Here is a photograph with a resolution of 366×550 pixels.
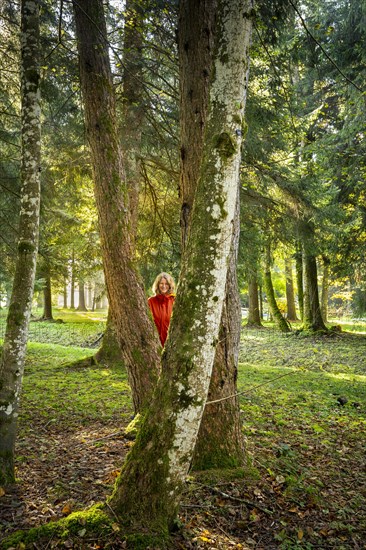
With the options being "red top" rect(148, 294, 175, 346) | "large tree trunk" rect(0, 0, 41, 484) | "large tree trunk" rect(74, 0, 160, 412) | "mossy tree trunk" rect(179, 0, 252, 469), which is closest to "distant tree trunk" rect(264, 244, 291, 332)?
"red top" rect(148, 294, 175, 346)

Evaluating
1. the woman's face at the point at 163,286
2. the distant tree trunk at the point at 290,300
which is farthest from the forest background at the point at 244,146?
the distant tree trunk at the point at 290,300

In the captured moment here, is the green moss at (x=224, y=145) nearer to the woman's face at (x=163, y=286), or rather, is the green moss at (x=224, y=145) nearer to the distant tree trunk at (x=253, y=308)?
the woman's face at (x=163, y=286)

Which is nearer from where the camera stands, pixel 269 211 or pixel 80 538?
pixel 80 538

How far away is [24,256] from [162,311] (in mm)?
2714

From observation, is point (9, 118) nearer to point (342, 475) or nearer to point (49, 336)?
point (342, 475)

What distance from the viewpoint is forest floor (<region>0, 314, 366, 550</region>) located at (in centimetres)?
284

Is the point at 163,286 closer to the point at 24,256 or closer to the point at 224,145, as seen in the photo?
the point at 24,256

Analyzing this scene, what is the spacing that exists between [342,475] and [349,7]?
13.9 meters

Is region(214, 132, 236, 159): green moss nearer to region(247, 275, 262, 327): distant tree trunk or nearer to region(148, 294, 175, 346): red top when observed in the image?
region(148, 294, 175, 346): red top

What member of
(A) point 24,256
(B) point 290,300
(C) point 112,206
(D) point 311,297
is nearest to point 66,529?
(A) point 24,256

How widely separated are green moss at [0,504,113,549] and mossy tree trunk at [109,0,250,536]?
123 millimetres

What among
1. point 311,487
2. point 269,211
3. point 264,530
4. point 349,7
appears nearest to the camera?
point 264,530

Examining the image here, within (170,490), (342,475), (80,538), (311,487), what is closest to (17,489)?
(80,538)

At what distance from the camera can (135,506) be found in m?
2.55
